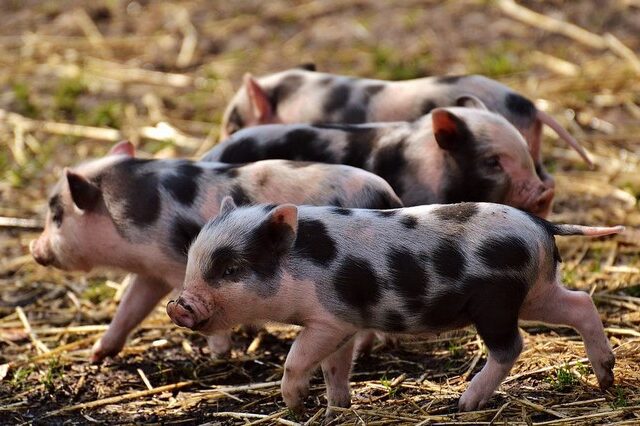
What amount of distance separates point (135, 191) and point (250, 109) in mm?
1798

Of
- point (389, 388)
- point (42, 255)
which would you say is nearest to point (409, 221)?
point (389, 388)

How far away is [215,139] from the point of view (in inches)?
374

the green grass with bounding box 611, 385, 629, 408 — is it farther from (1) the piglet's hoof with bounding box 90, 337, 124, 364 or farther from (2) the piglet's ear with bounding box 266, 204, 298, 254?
(1) the piglet's hoof with bounding box 90, 337, 124, 364

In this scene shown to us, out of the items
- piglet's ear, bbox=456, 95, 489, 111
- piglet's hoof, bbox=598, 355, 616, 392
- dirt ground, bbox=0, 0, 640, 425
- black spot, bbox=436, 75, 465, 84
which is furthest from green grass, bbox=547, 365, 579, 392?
black spot, bbox=436, 75, 465, 84

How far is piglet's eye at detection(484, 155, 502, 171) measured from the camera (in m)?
6.23

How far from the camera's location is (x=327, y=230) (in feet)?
16.7

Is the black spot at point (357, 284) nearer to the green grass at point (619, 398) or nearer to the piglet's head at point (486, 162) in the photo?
the green grass at point (619, 398)

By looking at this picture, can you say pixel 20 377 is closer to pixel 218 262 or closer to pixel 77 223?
pixel 77 223

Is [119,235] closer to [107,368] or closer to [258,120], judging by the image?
[107,368]

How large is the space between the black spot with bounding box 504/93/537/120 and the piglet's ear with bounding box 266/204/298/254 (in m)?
2.37

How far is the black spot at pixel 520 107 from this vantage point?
694 cm

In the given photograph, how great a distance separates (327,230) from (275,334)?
1.72 m

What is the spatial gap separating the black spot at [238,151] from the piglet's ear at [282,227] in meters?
1.64

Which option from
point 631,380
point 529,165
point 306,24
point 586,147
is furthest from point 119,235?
point 306,24
